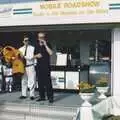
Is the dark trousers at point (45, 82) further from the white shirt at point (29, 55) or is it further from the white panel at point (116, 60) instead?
the white panel at point (116, 60)

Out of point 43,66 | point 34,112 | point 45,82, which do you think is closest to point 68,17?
point 43,66

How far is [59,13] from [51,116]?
3343 millimetres

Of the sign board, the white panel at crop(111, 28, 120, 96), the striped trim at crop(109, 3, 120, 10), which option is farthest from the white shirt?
the striped trim at crop(109, 3, 120, 10)

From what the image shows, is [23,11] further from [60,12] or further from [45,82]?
[45,82]

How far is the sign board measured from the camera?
13383mm

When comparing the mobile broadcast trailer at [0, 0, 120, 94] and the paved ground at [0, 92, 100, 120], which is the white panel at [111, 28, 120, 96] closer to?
the mobile broadcast trailer at [0, 0, 120, 94]

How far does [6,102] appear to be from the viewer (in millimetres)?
12805

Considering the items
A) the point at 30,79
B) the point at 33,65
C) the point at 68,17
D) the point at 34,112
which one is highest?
the point at 68,17

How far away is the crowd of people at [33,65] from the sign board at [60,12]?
2.51 ft

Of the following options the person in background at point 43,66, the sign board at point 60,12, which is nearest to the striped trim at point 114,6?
the sign board at point 60,12

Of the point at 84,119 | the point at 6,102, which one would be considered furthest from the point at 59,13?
the point at 84,119

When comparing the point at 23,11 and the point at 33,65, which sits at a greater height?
the point at 23,11

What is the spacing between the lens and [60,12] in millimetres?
13984

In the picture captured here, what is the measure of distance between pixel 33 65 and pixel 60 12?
1718mm
